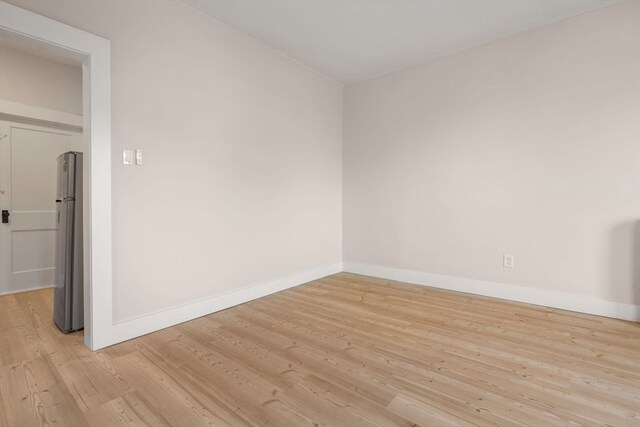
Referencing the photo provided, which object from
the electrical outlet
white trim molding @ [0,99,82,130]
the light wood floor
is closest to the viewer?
the light wood floor

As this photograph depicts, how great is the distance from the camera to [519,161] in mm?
3146

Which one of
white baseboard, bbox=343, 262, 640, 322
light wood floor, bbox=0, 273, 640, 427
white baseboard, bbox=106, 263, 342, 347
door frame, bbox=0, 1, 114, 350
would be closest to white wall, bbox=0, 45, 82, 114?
door frame, bbox=0, 1, 114, 350

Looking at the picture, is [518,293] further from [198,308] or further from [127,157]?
[127,157]

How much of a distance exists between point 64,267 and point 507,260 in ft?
13.5

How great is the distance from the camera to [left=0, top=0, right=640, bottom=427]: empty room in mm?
1717

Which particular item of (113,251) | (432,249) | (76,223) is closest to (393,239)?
(432,249)

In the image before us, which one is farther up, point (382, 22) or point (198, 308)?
point (382, 22)

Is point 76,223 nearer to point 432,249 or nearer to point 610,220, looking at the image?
point 432,249

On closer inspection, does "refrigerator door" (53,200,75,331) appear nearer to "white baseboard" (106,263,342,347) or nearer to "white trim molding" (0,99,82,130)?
"white baseboard" (106,263,342,347)

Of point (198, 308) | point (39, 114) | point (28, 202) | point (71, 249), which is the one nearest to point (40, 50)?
point (39, 114)

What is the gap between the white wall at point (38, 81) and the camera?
134 inches

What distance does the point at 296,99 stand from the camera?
379 cm

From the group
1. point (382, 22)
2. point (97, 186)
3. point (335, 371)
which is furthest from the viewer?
point (382, 22)

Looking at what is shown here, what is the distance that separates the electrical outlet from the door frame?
361 centimetres
